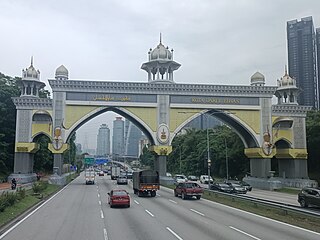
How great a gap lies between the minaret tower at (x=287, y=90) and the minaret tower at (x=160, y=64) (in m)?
15.6

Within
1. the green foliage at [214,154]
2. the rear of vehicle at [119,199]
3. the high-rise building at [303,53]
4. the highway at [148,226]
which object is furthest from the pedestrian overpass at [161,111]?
the highway at [148,226]

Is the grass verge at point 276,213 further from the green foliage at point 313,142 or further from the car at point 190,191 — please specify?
the green foliage at point 313,142

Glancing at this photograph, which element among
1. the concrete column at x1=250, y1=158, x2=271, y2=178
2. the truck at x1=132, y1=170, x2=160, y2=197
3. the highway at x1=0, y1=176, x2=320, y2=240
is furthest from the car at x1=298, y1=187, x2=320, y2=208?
the concrete column at x1=250, y1=158, x2=271, y2=178

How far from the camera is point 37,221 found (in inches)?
758

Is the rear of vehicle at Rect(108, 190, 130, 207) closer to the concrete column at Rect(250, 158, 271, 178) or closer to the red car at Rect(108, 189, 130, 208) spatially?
the red car at Rect(108, 189, 130, 208)

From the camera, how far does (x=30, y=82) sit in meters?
55.4

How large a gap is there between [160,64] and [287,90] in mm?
19143

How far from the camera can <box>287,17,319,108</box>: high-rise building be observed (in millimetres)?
78438

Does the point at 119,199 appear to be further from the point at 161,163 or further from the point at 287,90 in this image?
the point at 287,90

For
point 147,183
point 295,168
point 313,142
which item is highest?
point 313,142

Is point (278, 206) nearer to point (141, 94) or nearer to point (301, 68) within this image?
point (141, 94)

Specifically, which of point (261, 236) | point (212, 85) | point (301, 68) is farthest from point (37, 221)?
point (301, 68)

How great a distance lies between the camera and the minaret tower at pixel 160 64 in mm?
56216

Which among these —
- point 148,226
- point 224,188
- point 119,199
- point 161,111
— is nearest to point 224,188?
point 224,188
